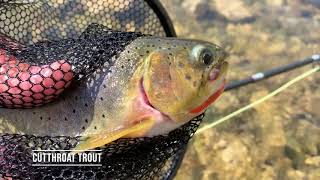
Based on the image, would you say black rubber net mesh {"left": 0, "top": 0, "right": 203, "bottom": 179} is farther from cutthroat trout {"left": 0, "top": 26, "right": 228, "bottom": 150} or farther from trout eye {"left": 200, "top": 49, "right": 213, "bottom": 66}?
trout eye {"left": 200, "top": 49, "right": 213, "bottom": 66}

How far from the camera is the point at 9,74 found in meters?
2.19

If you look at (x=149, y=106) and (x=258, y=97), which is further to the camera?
(x=258, y=97)

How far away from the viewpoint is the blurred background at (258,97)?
142 inches

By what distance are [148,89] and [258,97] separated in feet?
7.74

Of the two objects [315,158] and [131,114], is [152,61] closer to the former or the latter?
[131,114]

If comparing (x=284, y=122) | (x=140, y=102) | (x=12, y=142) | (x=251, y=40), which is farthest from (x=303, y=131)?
(x=12, y=142)

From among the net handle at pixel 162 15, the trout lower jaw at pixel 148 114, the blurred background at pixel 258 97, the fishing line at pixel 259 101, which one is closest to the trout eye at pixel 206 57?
the trout lower jaw at pixel 148 114

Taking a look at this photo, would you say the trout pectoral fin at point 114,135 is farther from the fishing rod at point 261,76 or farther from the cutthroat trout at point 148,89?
the fishing rod at point 261,76

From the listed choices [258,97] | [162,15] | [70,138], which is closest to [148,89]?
[70,138]

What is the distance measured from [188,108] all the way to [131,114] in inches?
9.8

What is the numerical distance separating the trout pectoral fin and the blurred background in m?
1.52

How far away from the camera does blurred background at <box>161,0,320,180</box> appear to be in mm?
3596

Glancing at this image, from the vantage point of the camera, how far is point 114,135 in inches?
80.1

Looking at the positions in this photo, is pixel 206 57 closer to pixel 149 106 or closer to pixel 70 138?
pixel 149 106
